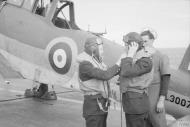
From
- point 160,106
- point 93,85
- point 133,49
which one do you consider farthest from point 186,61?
point 93,85

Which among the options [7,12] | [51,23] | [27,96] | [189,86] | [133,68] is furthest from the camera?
[27,96]

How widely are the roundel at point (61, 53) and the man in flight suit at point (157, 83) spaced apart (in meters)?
1.76

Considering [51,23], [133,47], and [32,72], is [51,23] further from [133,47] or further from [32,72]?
[133,47]

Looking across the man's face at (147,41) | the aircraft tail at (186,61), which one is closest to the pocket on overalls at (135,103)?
the man's face at (147,41)

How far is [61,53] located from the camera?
19.5 feet

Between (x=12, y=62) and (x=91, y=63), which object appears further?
(x=12, y=62)

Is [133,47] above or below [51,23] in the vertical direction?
below

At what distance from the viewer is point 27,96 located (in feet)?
32.6

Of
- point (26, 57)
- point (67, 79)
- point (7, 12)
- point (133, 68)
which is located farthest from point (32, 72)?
point (133, 68)

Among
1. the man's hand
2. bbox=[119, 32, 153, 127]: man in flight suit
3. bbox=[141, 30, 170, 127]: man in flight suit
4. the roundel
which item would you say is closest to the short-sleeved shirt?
bbox=[141, 30, 170, 127]: man in flight suit

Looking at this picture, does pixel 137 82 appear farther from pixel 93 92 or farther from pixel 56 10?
pixel 56 10

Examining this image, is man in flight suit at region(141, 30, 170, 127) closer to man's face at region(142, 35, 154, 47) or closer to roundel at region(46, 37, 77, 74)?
man's face at region(142, 35, 154, 47)

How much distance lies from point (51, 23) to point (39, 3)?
109 centimetres

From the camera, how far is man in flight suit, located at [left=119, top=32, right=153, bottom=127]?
151 inches
